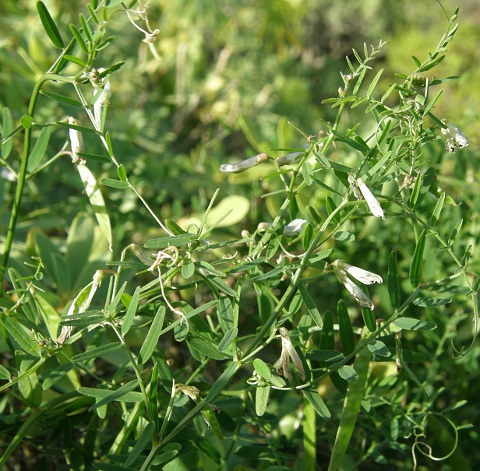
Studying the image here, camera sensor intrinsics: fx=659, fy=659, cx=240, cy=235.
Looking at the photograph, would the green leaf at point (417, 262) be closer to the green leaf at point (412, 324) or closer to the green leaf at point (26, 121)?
the green leaf at point (412, 324)

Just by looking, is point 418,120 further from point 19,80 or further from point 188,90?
point 188,90

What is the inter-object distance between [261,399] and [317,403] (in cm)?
4

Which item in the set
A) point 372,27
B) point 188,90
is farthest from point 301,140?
point 372,27

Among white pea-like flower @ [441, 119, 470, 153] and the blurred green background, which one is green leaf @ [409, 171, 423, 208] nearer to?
white pea-like flower @ [441, 119, 470, 153]

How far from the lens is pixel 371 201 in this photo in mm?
353

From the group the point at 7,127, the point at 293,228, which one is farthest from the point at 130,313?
the point at 7,127

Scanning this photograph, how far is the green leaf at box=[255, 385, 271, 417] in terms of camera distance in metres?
0.38

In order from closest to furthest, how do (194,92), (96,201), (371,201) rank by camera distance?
(371,201) → (96,201) → (194,92)

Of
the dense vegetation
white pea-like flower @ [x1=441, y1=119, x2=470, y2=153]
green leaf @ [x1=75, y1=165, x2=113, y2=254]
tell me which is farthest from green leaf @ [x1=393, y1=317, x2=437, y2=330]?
green leaf @ [x1=75, y1=165, x2=113, y2=254]

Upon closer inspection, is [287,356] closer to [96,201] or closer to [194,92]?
[96,201]

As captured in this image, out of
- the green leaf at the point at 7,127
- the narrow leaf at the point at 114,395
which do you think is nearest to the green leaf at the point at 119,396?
the narrow leaf at the point at 114,395

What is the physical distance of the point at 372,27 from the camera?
2312 mm

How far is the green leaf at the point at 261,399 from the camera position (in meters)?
0.38

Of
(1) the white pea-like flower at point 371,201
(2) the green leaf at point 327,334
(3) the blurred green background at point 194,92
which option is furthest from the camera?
(3) the blurred green background at point 194,92
